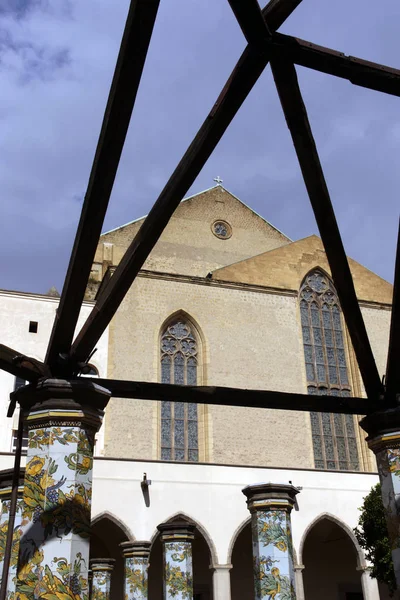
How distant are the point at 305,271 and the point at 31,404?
788 inches

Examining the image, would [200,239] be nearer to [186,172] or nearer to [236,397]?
[236,397]

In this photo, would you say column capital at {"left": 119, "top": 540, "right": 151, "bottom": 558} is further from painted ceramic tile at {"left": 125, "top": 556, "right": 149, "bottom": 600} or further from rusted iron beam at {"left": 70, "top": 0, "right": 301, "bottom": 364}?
rusted iron beam at {"left": 70, "top": 0, "right": 301, "bottom": 364}

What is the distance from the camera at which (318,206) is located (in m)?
4.80

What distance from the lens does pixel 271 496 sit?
951 centimetres

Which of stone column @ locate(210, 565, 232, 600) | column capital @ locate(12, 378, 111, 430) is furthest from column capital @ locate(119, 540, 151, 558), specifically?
column capital @ locate(12, 378, 111, 430)

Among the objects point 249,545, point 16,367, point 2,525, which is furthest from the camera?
point 249,545

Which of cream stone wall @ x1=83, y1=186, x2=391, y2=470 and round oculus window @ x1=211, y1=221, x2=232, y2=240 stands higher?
round oculus window @ x1=211, y1=221, x2=232, y2=240

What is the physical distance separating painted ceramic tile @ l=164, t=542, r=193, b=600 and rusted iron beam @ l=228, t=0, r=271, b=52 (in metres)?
11.1

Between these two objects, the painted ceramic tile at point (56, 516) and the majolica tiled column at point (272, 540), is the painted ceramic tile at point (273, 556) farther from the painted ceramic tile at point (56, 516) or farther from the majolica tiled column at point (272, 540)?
the painted ceramic tile at point (56, 516)

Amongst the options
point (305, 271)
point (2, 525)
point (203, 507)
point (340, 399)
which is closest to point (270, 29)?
point (340, 399)

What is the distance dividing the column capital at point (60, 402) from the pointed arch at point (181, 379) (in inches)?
598

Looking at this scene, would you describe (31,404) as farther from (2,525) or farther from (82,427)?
(2,525)

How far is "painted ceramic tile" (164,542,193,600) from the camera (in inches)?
504

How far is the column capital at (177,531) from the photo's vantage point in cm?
1301
